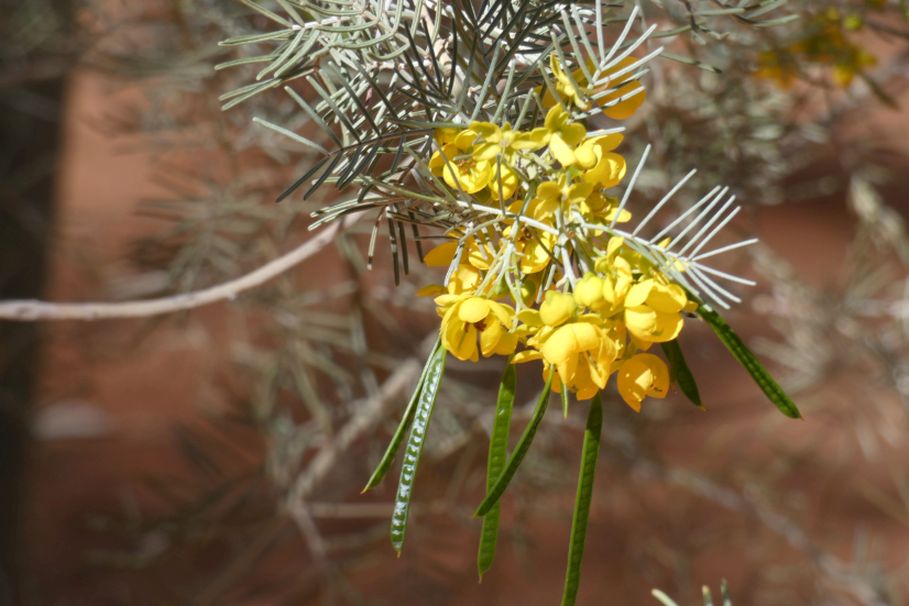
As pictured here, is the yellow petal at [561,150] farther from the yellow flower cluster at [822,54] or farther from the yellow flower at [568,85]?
the yellow flower cluster at [822,54]

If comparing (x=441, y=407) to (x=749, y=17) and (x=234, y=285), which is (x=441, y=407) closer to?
(x=234, y=285)

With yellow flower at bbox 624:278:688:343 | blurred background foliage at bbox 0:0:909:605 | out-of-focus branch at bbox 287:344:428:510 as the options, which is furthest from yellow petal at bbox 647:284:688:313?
out-of-focus branch at bbox 287:344:428:510

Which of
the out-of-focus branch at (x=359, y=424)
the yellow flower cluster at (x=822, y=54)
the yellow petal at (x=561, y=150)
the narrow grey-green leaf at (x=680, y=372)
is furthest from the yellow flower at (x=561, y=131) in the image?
the out-of-focus branch at (x=359, y=424)

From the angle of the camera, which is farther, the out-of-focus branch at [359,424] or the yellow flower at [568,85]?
the out-of-focus branch at [359,424]

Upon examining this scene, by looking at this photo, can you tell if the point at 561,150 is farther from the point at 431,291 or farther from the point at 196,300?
the point at 196,300

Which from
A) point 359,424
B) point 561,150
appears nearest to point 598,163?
point 561,150
